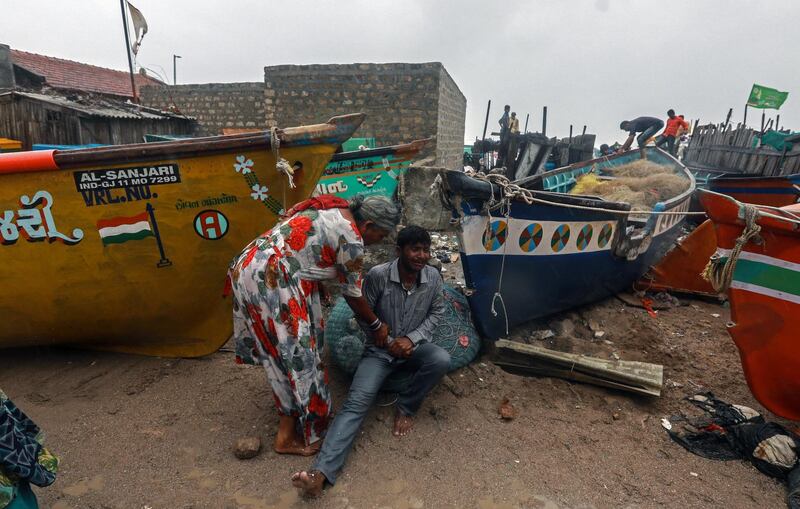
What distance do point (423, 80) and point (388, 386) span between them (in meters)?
7.00

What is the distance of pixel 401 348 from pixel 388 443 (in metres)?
0.56

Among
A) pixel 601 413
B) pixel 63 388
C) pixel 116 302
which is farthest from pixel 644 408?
pixel 63 388

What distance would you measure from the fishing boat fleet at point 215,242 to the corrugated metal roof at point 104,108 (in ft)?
21.5

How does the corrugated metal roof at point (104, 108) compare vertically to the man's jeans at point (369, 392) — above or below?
above

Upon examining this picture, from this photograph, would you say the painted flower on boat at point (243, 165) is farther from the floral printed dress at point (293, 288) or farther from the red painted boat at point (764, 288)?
the red painted boat at point (764, 288)

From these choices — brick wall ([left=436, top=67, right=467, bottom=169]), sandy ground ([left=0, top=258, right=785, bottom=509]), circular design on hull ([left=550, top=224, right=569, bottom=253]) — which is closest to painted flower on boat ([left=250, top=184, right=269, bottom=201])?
sandy ground ([left=0, top=258, right=785, bottom=509])

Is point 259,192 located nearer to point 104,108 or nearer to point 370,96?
point 370,96

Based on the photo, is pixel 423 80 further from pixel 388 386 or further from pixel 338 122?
pixel 388 386

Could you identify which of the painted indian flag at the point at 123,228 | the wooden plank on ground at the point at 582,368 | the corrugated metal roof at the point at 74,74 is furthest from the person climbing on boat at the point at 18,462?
the corrugated metal roof at the point at 74,74

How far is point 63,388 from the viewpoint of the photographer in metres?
2.96

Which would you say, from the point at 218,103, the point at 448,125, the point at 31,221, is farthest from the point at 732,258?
the point at 218,103

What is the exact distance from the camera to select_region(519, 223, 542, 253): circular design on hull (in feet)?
10.5

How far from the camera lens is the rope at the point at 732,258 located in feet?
7.63

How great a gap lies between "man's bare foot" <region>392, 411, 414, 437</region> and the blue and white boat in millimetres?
980
